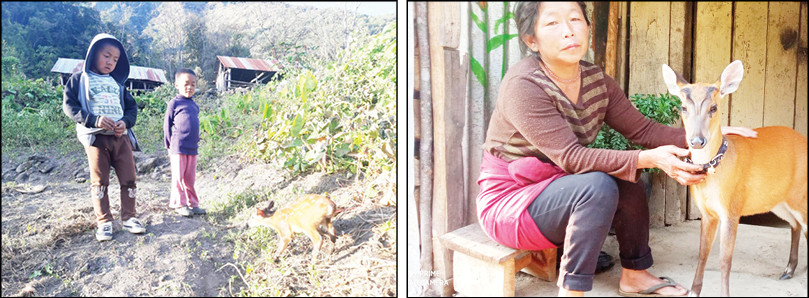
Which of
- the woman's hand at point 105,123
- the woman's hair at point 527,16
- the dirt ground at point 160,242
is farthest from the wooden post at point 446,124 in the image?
the woman's hand at point 105,123

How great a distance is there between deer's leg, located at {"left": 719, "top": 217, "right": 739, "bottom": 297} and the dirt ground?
1.40 meters

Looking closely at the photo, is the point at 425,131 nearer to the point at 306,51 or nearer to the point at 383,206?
the point at 383,206

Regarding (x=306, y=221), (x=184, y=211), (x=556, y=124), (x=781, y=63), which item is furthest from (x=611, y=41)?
(x=184, y=211)

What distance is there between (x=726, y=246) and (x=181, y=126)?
95.2 inches

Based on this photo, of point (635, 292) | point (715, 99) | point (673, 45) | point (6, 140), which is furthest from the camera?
point (673, 45)

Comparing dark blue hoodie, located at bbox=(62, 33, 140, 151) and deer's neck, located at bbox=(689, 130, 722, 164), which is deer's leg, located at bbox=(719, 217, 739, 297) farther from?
dark blue hoodie, located at bbox=(62, 33, 140, 151)

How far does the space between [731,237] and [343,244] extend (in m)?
1.67

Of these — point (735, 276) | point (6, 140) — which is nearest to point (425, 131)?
point (735, 276)

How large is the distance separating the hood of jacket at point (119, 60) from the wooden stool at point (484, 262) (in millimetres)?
1682

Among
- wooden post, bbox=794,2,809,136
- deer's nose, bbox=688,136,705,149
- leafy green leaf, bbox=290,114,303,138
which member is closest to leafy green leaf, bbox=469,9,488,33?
deer's nose, bbox=688,136,705,149

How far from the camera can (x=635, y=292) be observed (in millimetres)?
2260

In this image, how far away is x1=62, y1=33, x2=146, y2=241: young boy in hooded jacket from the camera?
8.43ft

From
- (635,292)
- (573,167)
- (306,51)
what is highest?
(306,51)

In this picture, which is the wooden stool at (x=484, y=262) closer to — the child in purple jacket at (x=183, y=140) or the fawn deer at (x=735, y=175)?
the fawn deer at (x=735, y=175)
